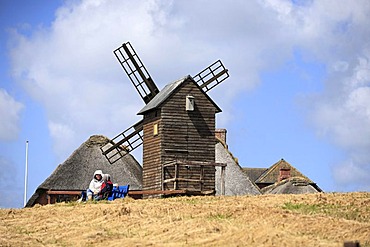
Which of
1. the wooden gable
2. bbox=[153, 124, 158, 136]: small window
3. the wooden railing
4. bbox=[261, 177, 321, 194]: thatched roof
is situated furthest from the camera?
bbox=[261, 177, 321, 194]: thatched roof

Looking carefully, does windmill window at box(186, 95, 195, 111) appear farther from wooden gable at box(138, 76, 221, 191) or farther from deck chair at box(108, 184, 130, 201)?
deck chair at box(108, 184, 130, 201)

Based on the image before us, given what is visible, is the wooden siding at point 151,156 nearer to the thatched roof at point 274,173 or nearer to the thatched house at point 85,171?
the thatched house at point 85,171

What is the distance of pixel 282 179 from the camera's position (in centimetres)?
6738

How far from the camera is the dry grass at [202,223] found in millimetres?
19516

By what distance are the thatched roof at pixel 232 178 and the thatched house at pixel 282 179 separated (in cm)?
608

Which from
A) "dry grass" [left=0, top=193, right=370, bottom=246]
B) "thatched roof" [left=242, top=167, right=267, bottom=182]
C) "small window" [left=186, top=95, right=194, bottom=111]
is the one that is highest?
"thatched roof" [left=242, top=167, right=267, bottom=182]

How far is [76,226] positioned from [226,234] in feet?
17.4

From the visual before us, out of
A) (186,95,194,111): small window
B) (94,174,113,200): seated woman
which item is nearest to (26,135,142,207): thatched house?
(186,95,194,111): small window

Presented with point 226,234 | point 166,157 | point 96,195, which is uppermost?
point 166,157

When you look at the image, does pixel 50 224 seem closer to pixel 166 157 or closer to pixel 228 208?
pixel 228 208

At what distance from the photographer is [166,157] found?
144 ft

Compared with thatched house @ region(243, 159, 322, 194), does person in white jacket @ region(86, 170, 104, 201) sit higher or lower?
lower

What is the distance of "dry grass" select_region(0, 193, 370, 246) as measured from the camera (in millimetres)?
19516

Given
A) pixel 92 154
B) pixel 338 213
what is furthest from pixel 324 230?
pixel 92 154
